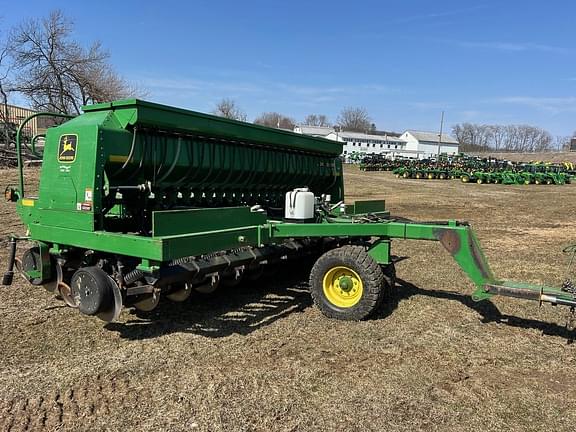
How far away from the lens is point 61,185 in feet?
15.0

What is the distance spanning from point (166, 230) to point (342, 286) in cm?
197

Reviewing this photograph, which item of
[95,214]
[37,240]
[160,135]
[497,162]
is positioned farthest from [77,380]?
[497,162]

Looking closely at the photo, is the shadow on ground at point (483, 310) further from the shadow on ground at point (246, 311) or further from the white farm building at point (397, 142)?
the white farm building at point (397, 142)

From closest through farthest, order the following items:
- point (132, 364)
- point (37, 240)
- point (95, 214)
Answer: point (132, 364), point (95, 214), point (37, 240)

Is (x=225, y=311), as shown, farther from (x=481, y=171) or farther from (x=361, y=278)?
(x=481, y=171)

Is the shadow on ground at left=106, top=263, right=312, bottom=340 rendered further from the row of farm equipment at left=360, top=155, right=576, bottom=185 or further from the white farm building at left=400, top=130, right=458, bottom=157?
the white farm building at left=400, top=130, right=458, bottom=157

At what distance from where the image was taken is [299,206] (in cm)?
Result: 577

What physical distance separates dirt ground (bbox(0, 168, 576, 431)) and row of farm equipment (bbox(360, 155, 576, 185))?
31581 mm

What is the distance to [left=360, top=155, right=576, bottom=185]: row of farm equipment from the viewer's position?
35.0 meters

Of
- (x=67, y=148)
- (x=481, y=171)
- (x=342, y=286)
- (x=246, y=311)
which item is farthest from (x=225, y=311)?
(x=481, y=171)

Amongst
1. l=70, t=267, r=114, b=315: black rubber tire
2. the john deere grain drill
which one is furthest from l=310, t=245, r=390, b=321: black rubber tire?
l=70, t=267, r=114, b=315: black rubber tire

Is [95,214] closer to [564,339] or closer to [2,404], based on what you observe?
[2,404]

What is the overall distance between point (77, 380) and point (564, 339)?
419 centimetres

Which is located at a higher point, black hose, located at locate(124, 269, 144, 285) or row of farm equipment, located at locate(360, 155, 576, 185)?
row of farm equipment, located at locate(360, 155, 576, 185)
